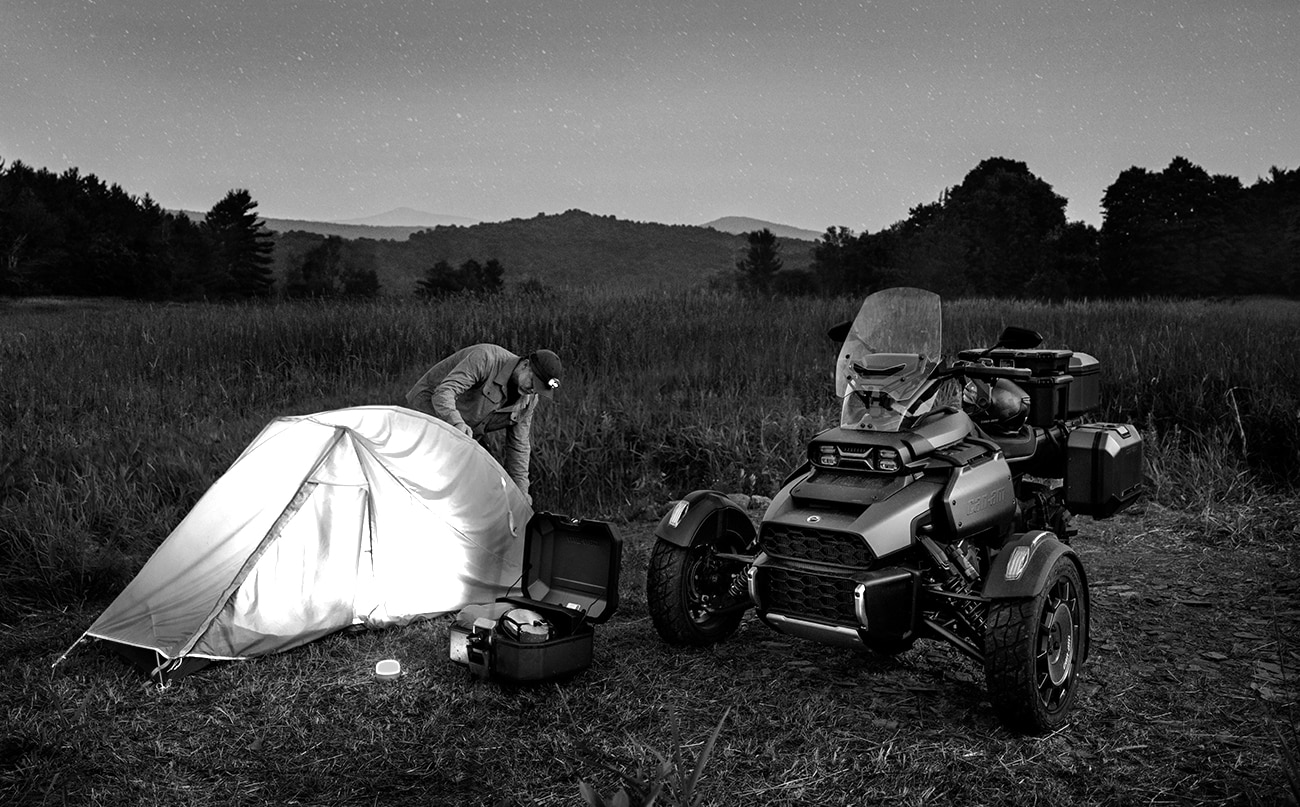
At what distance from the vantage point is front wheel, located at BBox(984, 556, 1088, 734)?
146 inches

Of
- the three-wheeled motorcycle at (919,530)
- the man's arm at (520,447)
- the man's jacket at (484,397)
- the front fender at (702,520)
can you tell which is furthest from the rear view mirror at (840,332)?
the man's arm at (520,447)

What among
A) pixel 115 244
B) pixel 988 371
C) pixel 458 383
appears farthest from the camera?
pixel 115 244

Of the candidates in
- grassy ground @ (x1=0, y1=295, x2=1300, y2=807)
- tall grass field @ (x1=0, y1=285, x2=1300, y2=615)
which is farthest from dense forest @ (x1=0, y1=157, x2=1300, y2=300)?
grassy ground @ (x1=0, y1=295, x2=1300, y2=807)

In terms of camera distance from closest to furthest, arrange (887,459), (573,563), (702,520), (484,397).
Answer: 1. (887,459)
2. (702,520)
3. (573,563)
4. (484,397)

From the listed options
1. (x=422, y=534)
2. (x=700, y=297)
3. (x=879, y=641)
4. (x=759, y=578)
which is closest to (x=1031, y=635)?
(x=879, y=641)

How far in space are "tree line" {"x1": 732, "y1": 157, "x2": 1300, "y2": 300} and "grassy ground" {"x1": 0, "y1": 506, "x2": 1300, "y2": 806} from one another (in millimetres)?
30637

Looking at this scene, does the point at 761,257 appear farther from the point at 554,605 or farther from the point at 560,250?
the point at 554,605

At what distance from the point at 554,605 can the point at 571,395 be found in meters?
6.23

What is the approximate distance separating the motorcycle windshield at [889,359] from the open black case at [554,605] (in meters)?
1.32

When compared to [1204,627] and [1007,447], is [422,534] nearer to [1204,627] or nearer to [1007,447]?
[1007,447]

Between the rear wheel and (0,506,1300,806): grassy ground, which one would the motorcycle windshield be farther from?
(0,506,1300,806): grassy ground

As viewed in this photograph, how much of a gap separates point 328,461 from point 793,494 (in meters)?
2.66

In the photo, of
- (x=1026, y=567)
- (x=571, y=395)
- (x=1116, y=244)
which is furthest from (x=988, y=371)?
(x=1116, y=244)

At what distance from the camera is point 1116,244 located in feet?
144
